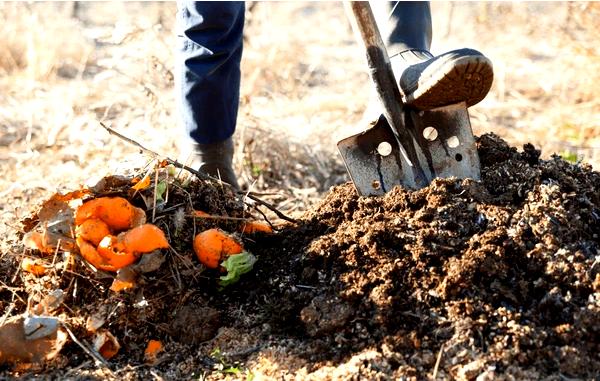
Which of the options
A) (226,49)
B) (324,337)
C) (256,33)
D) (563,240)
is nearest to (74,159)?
(226,49)

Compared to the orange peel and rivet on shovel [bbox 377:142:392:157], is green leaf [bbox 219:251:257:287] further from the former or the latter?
rivet on shovel [bbox 377:142:392:157]

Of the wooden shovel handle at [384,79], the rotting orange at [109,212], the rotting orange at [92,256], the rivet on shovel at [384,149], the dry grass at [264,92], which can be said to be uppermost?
the wooden shovel handle at [384,79]

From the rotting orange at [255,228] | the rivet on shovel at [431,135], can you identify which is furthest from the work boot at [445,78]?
the rotting orange at [255,228]

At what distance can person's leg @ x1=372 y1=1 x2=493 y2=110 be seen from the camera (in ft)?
8.96

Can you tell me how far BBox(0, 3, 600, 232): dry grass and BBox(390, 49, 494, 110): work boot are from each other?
Answer: 0.86m

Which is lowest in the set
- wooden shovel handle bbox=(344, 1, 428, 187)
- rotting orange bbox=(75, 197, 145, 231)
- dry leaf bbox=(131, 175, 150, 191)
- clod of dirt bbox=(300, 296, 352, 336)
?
clod of dirt bbox=(300, 296, 352, 336)

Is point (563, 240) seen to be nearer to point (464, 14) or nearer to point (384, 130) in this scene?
point (384, 130)

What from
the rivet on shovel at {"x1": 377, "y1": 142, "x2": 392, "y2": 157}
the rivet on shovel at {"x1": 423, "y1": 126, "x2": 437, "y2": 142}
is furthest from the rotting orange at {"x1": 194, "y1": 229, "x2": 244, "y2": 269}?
the rivet on shovel at {"x1": 423, "y1": 126, "x2": 437, "y2": 142}

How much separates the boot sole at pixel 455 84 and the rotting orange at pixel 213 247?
85cm

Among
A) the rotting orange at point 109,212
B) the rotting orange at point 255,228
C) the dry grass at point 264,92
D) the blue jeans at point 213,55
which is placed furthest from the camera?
the dry grass at point 264,92

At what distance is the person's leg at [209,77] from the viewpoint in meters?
3.55

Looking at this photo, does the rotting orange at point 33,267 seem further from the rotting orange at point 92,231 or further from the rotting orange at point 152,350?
the rotting orange at point 152,350

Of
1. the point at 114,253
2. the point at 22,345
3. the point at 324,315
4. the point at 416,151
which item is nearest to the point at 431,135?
the point at 416,151

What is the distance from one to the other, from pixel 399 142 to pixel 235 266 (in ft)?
2.56
